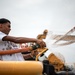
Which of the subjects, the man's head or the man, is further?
the man's head

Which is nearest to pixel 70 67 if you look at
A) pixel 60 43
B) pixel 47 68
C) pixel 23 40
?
pixel 47 68

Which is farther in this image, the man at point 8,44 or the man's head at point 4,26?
the man's head at point 4,26

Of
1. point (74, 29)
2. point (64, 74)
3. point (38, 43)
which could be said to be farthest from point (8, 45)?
point (64, 74)

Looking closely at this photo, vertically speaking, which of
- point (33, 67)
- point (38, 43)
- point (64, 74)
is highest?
point (38, 43)

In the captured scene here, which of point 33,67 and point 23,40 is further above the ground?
point 23,40

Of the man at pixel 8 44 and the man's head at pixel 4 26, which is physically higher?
the man's head at pixel 4 26

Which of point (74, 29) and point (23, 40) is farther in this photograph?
point (74, 29)

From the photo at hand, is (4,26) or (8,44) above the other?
(4,26)

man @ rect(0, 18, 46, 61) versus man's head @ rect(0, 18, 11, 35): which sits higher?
man's head @ rect(0, 18, 11, 35)

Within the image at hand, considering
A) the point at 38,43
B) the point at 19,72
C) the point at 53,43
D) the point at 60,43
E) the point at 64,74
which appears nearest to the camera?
the point at 19,72

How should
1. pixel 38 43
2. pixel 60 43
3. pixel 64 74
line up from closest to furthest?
1. pixel 38 43
2. pixel 60 43
3. pixel 64 74

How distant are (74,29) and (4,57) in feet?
2.08

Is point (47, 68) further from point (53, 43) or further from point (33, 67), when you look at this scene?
point (33, 67)

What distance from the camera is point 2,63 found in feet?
4.58
